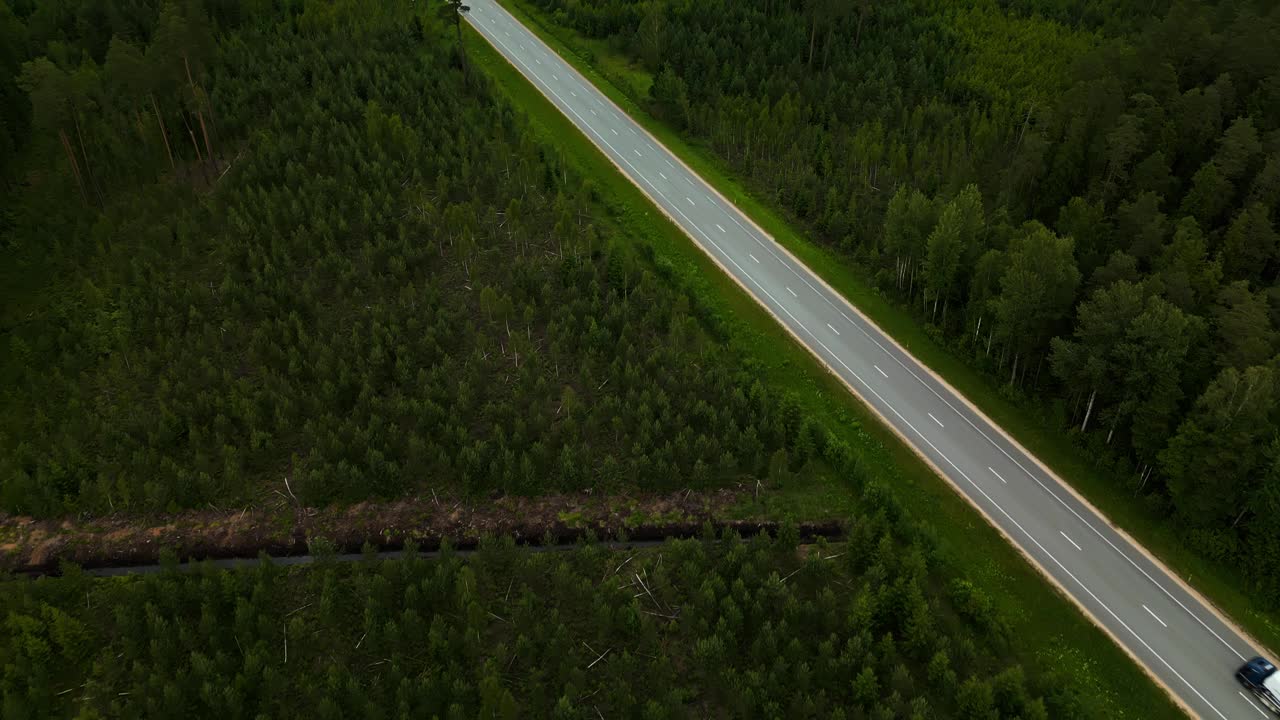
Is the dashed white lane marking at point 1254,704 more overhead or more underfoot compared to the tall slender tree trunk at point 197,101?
more underfoot

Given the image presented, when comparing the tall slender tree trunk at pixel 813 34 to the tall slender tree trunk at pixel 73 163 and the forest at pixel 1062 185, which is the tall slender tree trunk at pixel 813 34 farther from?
the tall slender tree trunk at pixel 73 163

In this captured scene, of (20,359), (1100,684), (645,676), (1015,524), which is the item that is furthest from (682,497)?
(20,359)

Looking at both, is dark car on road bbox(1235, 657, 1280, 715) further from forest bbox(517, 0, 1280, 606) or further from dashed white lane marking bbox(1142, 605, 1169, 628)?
forest bbox(517, 0, 1280, 606)

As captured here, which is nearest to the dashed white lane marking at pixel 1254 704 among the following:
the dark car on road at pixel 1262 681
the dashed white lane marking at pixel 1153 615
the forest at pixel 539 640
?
the dark car on road at pixel 1262 681

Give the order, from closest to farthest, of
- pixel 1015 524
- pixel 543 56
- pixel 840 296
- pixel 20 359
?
1. pixel 1015 524
2. pixel 20 359
3. pixel 840 296
4. pixel 543 56

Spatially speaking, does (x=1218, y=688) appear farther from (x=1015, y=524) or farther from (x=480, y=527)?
(x=480, y=527)

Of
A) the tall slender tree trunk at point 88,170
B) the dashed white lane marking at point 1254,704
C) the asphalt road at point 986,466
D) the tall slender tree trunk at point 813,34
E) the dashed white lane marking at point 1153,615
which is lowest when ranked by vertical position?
the dashed white lane marking at point 1254,704

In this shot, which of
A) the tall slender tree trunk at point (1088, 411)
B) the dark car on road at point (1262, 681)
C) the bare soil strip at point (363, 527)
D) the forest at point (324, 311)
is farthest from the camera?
the tall slender tree trunk at point (1088, 411)
